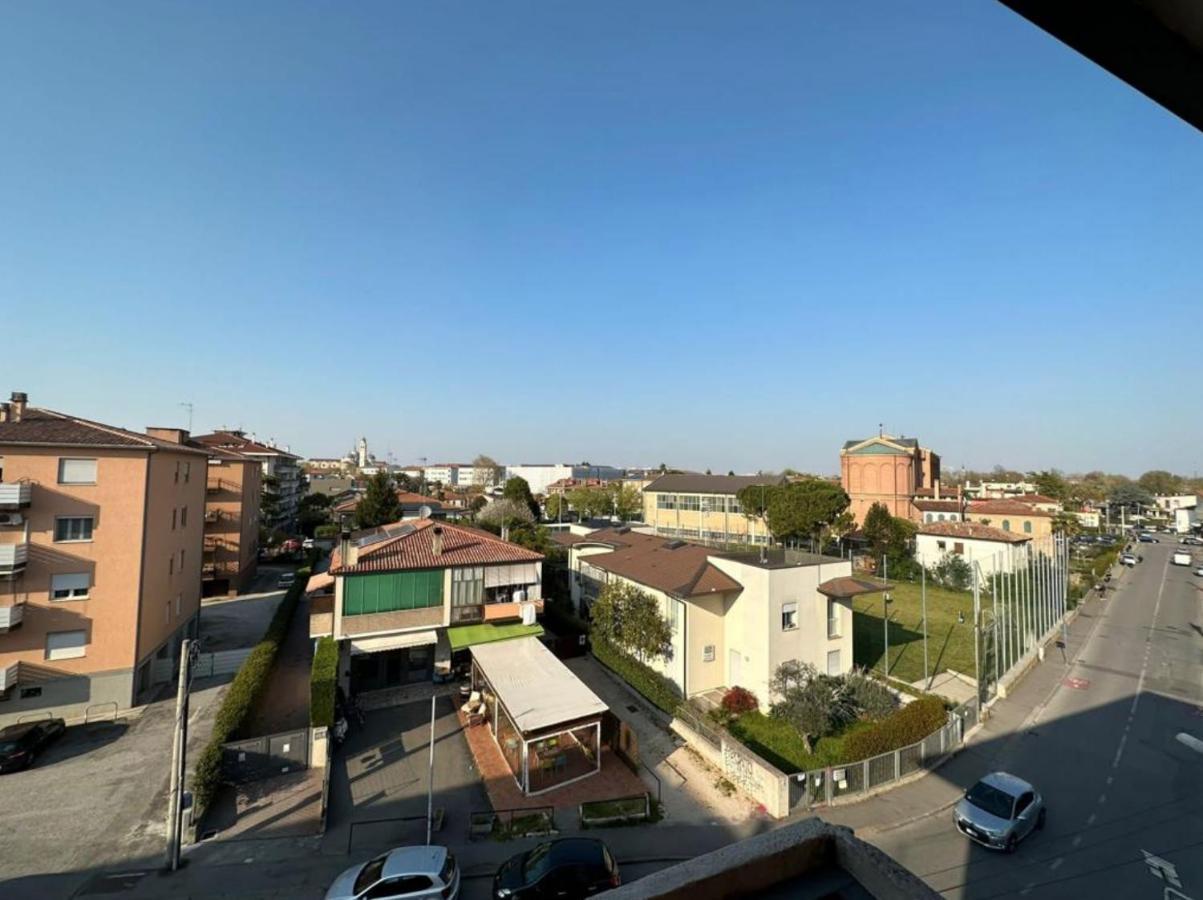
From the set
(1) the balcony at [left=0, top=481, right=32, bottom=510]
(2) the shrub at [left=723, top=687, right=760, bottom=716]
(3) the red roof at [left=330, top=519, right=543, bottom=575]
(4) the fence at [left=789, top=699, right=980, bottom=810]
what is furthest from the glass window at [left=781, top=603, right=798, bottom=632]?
(1) the balcony at [left=0, top=481, right=32, bottom=510]

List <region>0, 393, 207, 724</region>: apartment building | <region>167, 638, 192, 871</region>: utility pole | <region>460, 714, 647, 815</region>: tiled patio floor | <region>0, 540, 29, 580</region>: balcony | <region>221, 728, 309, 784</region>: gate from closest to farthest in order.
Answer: <region>167, 638, 192, 871</region>: utility pole → <region>460, 714, 647, 815</region>: tiled patio floor → <region>221, 728, 309, 784</region>: gate → <region>0, 540, 29, 580</region>: balcony → <region>0, 393, 207, 724</region>: apartment building

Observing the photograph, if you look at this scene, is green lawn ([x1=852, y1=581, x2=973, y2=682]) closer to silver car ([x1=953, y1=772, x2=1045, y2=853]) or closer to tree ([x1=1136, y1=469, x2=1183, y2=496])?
silver car ([x1=953, y1=772, x2=1045, y2=853])

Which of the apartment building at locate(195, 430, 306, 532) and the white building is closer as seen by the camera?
the white building

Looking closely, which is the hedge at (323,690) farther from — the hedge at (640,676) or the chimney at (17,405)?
the chimney at (17,405)

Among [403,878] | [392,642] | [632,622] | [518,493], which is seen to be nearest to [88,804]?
[392,642]

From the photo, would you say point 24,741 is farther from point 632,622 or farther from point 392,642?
point 632,622

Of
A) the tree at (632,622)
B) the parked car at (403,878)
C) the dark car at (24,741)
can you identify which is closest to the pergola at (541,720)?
the tree at (632,622)
